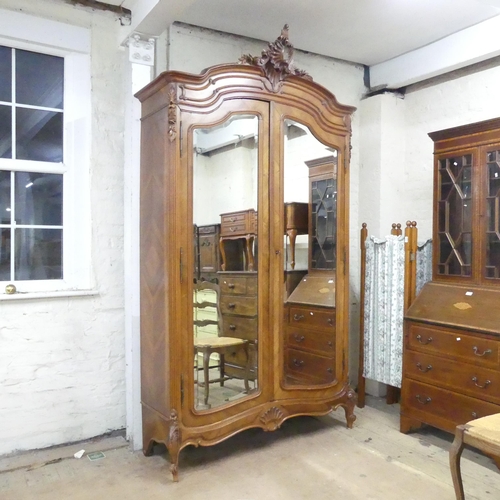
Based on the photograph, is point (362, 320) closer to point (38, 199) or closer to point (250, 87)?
point (250, 87)

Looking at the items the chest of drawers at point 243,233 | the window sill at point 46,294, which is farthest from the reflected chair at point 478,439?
the window sill at point 46,294

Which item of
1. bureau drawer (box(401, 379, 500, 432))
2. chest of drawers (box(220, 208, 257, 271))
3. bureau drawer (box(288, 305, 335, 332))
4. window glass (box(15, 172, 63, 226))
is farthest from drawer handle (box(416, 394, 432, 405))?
window glass (box(15, 172, 63, 226))

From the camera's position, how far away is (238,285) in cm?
283

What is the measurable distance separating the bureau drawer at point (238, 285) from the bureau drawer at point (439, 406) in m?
1.22

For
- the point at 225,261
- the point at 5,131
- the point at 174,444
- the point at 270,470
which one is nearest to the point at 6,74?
the point at 5,131

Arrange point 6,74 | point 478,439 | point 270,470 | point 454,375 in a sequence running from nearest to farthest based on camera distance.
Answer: point 478,439 < point 270,470 < point 6,74 < point 454,375

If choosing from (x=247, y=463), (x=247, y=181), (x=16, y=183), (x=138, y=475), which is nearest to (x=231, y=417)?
(x=247, y=463)

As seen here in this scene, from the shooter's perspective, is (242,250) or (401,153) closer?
(242,250)

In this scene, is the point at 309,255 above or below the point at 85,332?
above

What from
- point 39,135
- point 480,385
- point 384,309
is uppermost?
point 39,135

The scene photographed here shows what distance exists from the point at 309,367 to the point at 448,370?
82 centimetres

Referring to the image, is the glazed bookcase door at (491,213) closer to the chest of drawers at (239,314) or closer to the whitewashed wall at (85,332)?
the chest of drawers at (239,314)

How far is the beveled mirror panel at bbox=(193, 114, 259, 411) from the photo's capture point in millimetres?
2668

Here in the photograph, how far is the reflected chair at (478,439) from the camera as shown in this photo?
1.91 metres
